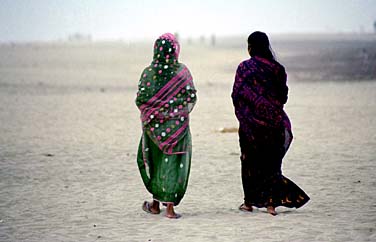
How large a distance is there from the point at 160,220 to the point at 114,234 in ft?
2.17

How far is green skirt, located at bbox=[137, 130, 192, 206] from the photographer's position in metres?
7.32

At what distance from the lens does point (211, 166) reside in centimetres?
1061

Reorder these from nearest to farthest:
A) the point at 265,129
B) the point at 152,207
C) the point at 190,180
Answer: the point at 265,129 → the point at 152,207 → the point at 190,180

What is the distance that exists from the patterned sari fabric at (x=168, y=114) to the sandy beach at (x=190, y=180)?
0.38m

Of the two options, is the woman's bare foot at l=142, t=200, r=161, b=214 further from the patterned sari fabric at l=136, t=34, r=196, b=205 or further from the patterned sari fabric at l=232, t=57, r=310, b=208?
the patterned sari fabric at l=232, t=57, r=310, b=208

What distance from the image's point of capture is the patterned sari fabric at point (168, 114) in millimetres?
7328

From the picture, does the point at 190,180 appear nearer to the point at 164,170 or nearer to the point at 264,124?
the point at 164,170

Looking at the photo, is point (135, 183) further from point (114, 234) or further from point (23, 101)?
point (23, 101)

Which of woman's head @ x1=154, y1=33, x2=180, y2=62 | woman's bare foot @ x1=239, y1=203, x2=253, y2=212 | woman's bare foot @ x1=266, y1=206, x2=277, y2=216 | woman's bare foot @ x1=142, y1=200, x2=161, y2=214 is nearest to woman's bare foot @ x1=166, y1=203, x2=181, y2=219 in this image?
woman's bare foot @ x1=142, y1=200, x2=161, y2=214

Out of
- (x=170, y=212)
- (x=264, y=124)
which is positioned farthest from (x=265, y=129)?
(x=170, y=212)

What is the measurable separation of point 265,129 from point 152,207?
1.39m

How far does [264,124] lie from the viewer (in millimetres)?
7414

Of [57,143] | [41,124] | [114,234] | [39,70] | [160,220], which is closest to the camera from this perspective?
[114,234]

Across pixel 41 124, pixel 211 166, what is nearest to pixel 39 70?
pixel 41 124
